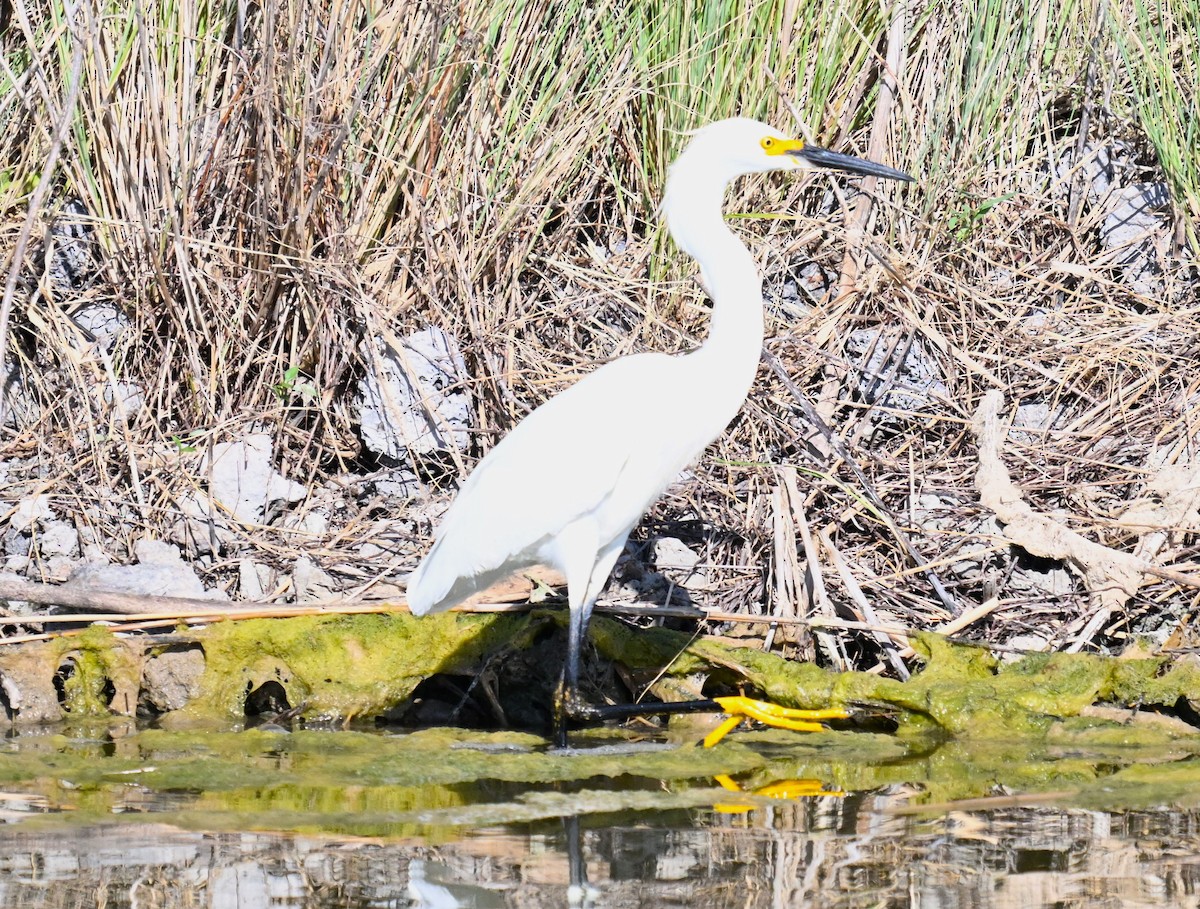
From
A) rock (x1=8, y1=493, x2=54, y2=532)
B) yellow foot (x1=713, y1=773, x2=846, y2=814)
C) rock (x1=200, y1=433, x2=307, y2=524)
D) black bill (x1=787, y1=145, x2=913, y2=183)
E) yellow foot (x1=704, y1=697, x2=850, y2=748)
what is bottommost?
yellow foot (x1=713, y1=773, x2=846, y2=814)

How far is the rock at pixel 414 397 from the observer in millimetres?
5254

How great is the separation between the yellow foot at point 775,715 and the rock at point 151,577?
1703mm

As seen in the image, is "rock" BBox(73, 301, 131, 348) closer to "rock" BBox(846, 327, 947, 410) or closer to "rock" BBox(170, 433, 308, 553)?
"rock" BBox(170, 433, 308, 553)

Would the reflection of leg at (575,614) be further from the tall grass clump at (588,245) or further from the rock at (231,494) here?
the rock at (231,494)

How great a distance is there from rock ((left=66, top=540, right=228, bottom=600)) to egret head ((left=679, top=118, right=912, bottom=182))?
2.08 m

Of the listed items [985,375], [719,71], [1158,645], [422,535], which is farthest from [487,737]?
[719,71]

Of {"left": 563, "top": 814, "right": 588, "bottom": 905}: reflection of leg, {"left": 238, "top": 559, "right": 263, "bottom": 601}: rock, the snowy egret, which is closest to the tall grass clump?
{"left": 238, "top": 559, "right": 263, "bottom": 601}: rock

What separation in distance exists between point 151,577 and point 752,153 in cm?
234

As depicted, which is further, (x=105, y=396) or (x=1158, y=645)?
(x=105, y=396)

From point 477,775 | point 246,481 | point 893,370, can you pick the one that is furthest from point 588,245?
point 477,775

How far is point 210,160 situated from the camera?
17.6 feet

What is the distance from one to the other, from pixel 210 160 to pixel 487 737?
2.55 m

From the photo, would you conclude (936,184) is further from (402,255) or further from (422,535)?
(422,535)

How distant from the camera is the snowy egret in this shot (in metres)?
4.01
